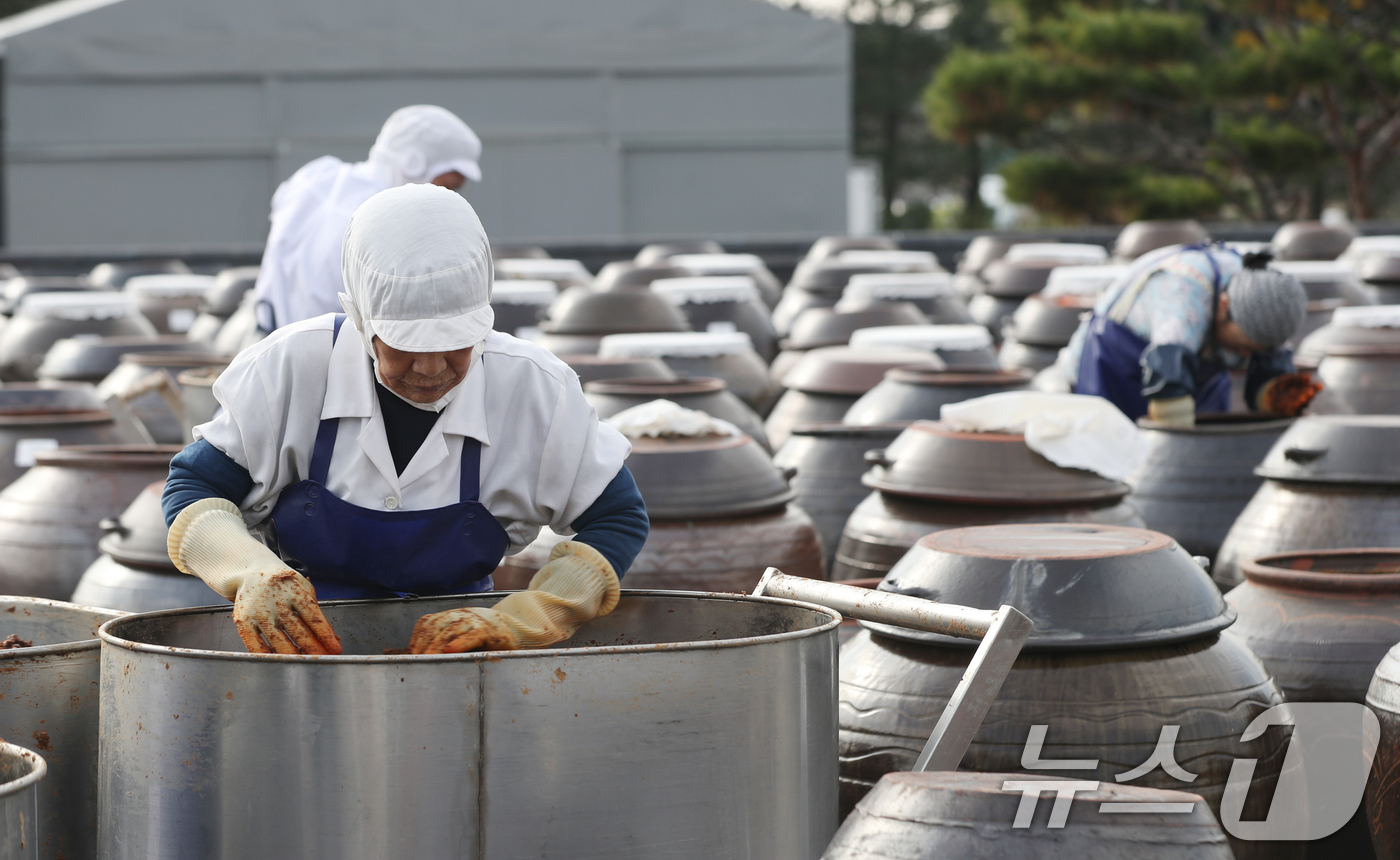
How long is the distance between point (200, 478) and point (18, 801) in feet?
2.43

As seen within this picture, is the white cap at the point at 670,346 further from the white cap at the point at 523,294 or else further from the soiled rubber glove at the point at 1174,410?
the soiled rubber glove at the point at 1174,410

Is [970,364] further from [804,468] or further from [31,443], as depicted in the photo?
[31,443]

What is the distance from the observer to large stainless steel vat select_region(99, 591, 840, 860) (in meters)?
2.05

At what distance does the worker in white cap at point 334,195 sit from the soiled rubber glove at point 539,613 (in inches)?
97.7

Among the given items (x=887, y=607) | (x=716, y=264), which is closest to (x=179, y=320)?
(x=716, y=264)

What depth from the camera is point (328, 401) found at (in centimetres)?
256

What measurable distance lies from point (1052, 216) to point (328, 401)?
63.5 feet

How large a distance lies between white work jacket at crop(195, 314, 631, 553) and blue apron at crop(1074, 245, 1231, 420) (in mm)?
3459

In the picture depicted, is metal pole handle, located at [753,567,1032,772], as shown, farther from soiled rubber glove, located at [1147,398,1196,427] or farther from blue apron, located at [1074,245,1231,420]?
blue apron, located at [1074,245,1231,420]

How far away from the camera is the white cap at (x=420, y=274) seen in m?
2.37

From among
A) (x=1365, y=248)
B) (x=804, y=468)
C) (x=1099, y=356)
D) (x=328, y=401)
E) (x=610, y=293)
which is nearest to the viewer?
(x=328, y=401)

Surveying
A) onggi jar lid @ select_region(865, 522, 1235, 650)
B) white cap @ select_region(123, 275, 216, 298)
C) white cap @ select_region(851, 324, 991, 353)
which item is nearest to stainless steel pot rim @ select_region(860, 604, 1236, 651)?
onggi jar lid @ select_region(865, 522, 1235, 650)

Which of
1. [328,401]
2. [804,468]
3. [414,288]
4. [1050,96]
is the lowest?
[804,468]

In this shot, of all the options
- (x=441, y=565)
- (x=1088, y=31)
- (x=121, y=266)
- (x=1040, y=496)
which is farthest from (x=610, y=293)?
(x=1088, y=31)
